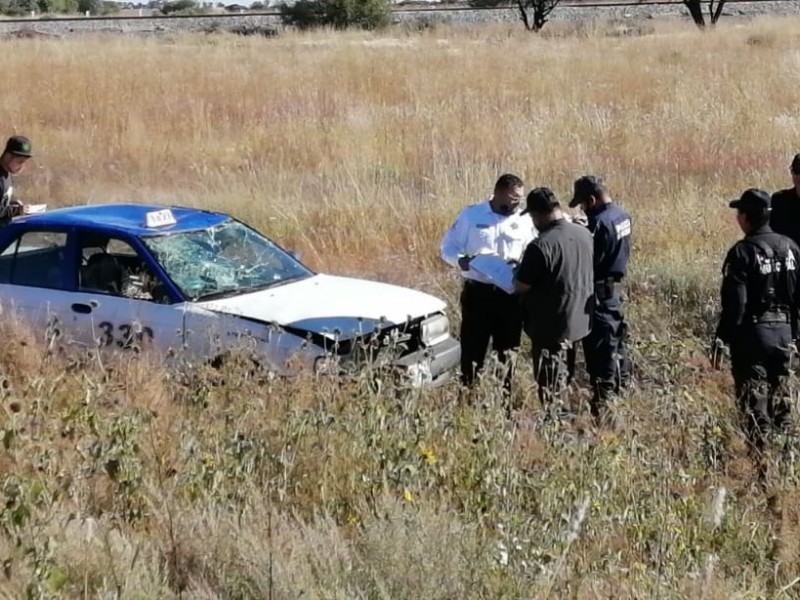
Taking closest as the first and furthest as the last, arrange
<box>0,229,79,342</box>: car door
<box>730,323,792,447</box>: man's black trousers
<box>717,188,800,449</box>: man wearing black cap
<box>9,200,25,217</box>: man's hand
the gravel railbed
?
<box>730,323,792,447</box>: man's black trousers → <box>717,188,800,449</box>: man wearing black cap → <box>0,229,79,342</box>: car door → <box>9,200,25,217</box>: man's hand → the gravel railbed

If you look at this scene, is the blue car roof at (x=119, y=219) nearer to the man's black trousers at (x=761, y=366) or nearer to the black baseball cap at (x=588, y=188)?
the black baseball cap at (x=588, y=188)

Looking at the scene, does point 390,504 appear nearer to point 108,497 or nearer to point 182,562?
point 182,562

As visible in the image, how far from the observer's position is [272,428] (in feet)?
16.3

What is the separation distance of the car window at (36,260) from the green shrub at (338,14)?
34297 mm

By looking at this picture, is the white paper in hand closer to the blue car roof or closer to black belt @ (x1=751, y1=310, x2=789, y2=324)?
black belt @ (x1=751, y1=310, x2=789, y2=324)

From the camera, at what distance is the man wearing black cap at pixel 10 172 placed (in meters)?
8.89

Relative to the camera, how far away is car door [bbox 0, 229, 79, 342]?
747 centimetres

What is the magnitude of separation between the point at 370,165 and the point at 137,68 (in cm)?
974

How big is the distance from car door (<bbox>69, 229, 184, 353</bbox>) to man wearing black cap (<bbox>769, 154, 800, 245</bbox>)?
377 cm

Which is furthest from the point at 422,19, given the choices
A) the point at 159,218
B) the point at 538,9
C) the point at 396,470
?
the point at 396,470

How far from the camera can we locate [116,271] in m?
7.52

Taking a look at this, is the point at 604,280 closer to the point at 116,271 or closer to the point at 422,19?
the point at 116,271

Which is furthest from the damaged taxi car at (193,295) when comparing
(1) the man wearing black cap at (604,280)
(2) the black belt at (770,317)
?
(2) the black belt at (770,317)

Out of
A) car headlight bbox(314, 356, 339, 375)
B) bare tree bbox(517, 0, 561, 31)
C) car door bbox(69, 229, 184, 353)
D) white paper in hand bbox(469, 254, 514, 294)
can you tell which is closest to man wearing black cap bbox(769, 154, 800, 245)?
white paper in hand bbox(469, 254, 514, 294)
